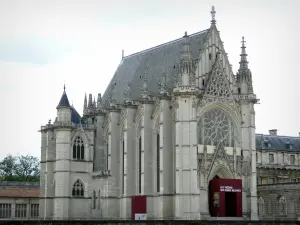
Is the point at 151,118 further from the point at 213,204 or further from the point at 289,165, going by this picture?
the point at 289,165

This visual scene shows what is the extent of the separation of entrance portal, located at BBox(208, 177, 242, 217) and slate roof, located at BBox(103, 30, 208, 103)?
13.6 m

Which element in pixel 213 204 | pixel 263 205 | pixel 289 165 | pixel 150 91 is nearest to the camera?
pixel 213 204

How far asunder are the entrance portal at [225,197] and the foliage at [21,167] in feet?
217

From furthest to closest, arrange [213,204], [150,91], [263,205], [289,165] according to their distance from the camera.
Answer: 1. [289,165]
2. [263,205]
3. [150,91]
4. [213,204]

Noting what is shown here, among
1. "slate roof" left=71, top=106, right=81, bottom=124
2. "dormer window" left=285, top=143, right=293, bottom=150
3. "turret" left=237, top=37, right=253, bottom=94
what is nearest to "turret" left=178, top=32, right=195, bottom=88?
"turret" left=237, top=37, right=253, bottom=94

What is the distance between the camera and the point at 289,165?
353 ft

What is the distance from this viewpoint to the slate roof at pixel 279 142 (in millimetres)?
108219

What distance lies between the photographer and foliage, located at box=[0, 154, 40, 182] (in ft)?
450

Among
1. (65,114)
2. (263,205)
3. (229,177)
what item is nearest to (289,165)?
(263,205)

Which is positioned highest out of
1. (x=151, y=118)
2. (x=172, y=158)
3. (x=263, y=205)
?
(x=151, y=118)

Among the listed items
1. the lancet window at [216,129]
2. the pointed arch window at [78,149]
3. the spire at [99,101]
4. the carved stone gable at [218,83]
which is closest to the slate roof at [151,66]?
the spire at [99,101]

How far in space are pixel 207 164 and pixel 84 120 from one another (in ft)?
83.2

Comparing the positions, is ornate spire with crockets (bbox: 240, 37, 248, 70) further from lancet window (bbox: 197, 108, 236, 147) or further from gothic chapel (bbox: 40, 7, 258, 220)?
lancet window (bbox: 197, 108, 236, 147)

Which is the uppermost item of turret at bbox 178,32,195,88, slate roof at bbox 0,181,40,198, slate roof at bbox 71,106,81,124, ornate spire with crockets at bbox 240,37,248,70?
ornate spire with crockets at bbox 240,37,248,70
